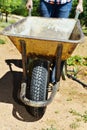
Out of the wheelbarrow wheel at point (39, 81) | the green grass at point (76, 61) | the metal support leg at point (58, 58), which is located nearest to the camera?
the metal support leg at point (58, 58)

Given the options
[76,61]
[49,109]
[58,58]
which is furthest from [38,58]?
[76,61]

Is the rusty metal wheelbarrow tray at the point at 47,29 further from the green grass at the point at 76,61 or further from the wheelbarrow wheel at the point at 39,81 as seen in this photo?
the green grass at the point at 76,61

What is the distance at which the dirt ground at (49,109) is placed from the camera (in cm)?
480

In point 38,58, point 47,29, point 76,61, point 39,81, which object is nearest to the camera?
point 39,81

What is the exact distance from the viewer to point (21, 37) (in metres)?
4.45

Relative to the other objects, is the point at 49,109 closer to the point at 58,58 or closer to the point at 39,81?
the point at 39,81

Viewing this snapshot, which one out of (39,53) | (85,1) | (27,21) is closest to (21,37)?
(39,53)

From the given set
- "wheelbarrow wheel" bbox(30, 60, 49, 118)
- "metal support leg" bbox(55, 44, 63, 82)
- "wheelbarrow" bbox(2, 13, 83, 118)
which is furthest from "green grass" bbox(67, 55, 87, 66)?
"wheelbarrow wheel" bbox(30, 60, 49, 118)

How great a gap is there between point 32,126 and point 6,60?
2.61 m

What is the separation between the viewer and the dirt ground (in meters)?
4.80

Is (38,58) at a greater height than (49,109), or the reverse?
(38,58)

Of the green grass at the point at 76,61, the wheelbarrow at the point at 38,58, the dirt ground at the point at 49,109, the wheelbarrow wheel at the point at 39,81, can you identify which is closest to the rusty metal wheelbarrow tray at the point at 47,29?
the wheelbarrow at the point at 38,58

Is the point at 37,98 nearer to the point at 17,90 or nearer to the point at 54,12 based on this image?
the point at 17,90

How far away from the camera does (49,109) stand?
5.23 meters
